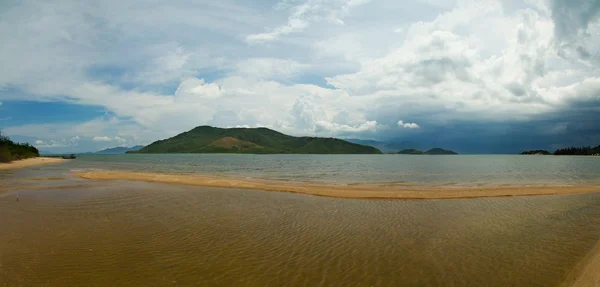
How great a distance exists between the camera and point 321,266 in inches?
398

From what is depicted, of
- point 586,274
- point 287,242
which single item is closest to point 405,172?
point 586,274

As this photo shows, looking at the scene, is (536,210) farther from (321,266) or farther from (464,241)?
(321,266)

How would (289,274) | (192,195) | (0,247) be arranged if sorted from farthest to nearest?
(192,195)
(0,247)
(289,274)

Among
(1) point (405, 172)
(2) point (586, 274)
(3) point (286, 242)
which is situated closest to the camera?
(2) point (586, 274)

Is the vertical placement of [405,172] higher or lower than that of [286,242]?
higher

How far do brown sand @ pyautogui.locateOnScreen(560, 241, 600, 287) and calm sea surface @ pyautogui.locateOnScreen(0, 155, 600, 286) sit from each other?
0.30 metres

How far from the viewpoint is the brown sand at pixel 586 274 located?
9203mm

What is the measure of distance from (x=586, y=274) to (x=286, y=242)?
10719 millimetres

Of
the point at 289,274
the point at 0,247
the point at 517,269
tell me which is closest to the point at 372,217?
the point at 517,269

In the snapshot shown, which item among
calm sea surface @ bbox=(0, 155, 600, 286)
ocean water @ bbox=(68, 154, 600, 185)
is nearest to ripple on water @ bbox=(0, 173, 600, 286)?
calm sea surface @ bbox=(0, 155, 600, 286)

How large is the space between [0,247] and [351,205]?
1879 cm

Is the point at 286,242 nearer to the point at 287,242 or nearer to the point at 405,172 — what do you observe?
the point at 287,242

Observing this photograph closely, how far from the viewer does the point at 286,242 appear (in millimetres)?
12766

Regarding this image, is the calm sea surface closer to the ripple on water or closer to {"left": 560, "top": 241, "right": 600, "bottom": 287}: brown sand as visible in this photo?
the ripple on water
